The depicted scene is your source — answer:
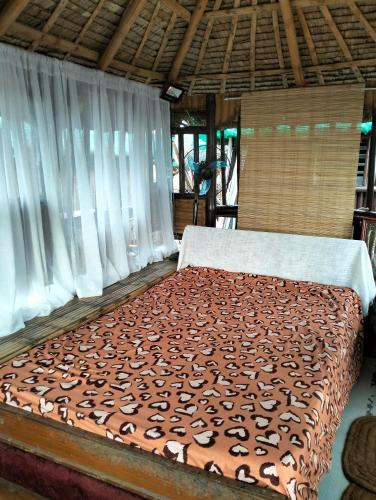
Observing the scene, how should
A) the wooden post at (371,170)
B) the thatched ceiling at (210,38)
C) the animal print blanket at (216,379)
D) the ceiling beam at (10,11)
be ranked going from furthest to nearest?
the wooden post at (371,170) < the thatched ceiling at (210,38) < the ceiling beam at (10,11) < the animal print blanket at (216,379)

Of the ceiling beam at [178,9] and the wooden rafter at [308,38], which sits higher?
the ceiling beam at [178,9]

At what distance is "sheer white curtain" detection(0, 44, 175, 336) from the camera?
3.15 metres

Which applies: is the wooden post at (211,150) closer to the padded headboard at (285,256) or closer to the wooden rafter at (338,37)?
the padded headboard at (285,256)

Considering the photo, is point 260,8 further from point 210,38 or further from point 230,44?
point 210,38

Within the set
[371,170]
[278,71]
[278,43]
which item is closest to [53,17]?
[278,43]

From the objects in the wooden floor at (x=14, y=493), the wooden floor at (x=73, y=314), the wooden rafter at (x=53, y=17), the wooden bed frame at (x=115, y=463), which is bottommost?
the wooden floor at (x=14, y=493)

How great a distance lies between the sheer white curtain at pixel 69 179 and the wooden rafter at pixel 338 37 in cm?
212

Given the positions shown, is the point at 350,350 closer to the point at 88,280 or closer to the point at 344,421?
the point at 344,421

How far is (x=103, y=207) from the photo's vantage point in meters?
4.24

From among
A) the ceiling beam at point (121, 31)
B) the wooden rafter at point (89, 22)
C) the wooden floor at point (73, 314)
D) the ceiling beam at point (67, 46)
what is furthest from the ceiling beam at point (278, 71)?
the wooden floor at point (73, 314)

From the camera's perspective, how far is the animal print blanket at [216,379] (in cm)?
148

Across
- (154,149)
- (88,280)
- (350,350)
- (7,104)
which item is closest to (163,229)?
(154,149)

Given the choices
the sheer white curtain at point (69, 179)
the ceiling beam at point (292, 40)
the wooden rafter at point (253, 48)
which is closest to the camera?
the sheer white curtain at point (69, 179)

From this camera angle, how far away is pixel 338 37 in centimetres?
378
